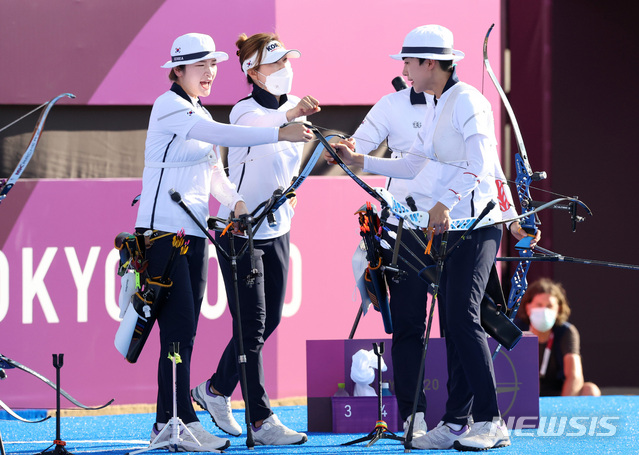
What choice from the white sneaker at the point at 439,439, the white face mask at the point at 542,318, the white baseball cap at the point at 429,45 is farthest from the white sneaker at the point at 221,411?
the white face mask at the point at 542,318

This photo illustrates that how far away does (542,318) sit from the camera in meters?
6.39

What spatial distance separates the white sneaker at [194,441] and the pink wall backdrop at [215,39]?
2.38m

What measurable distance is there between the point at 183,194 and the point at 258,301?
21.9 inches

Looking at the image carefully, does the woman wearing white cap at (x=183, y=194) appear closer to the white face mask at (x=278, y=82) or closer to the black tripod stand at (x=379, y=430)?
the white face mask at (x=278, y=82)

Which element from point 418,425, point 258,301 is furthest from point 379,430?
point 258,301

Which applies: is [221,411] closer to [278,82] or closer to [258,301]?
[258,301]

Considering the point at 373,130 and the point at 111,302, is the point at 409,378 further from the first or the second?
the point at 111,302

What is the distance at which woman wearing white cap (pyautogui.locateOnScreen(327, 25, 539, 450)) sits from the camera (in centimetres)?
411

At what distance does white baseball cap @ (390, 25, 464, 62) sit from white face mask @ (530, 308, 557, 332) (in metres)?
2.53

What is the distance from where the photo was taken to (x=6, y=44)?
19.6 feet

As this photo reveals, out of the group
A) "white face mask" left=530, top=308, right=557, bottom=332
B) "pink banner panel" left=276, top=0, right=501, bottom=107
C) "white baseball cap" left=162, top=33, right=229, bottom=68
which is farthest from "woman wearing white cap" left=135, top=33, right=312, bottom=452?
"white face mask" left=530, top=308, right=557, bottom=332

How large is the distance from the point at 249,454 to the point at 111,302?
2.00 m

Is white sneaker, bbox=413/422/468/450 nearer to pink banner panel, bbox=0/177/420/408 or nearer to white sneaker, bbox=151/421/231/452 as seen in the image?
white sneaker, bbox=151/421/231/452

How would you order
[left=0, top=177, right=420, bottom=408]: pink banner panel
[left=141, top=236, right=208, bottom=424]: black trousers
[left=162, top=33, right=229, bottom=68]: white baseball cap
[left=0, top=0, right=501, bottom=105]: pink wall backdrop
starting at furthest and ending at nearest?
[left=0, top=0, right=501, bottom=105]: pink wall backdrop → [left=0, top=177, right=420, bottom=408]: pink banner panel → [left=162, top=33, right=229, bottom=68]: white baseball cap → [left=141, top=236, right=208, bottom=424]: black trousers
